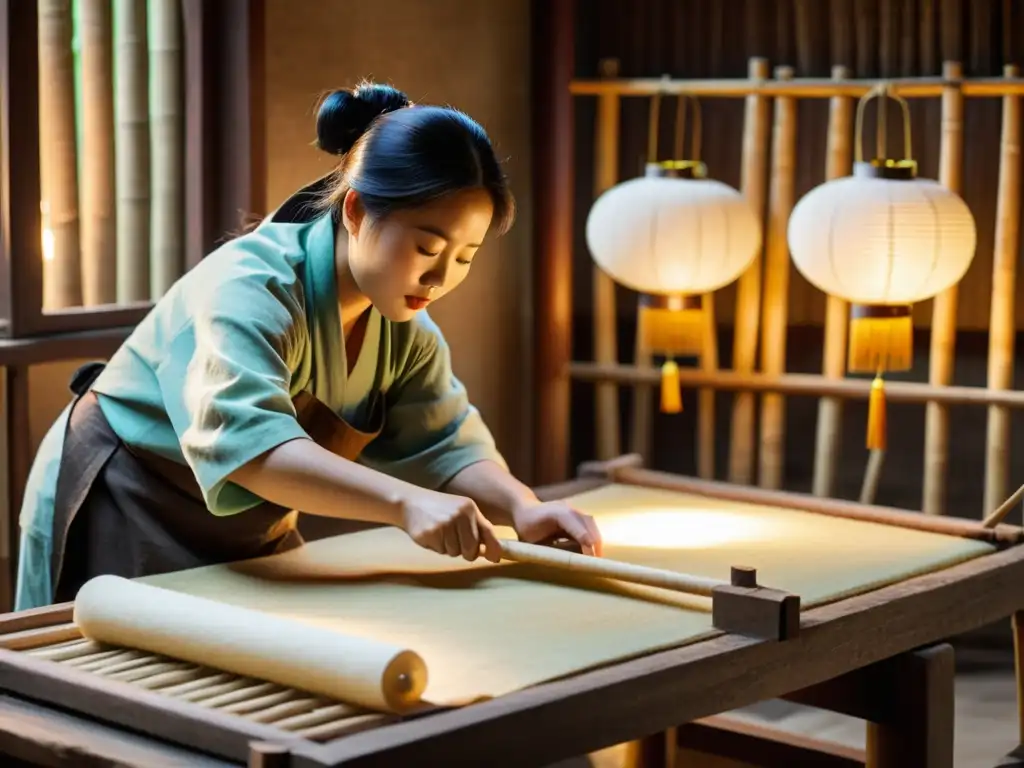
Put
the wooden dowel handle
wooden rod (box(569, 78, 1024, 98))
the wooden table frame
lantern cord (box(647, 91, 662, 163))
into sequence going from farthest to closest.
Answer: lantern cord (box(647, 91, 662, 163)), wooden rod (box(569, 78, 1024, 98)), the wooden dowel handle, the wooden table frame

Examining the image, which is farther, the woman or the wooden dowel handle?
the wooden dowel handle

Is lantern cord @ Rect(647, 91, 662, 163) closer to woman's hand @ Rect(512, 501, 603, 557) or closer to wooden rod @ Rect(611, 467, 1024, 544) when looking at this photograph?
wooden rod @ Rect(611, 467, 1024, 544)

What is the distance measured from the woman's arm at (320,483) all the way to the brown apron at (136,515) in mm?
256

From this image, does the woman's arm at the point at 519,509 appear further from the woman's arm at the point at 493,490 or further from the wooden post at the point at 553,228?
the wooden post at the point at 553,228

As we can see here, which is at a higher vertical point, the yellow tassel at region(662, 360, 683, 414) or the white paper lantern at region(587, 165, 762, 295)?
the white paper lantern at region(587, 165, 762, 295)

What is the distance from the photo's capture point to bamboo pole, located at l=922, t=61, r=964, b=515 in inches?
134

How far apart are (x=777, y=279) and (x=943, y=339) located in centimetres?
38

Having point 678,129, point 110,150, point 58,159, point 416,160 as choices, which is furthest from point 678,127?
point 416,160

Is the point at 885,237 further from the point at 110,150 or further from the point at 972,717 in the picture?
the point at 110,150

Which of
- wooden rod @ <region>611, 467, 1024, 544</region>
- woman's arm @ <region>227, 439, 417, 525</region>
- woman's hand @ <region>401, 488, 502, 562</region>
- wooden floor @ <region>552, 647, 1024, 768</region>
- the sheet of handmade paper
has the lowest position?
wooden floor @ <region>552, 647, 1024, 768</region>

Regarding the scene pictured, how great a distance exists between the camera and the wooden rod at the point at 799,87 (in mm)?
3377

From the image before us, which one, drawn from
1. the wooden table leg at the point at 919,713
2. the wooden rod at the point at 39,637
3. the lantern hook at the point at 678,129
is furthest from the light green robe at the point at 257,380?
the lantern hook at the point at 678,129

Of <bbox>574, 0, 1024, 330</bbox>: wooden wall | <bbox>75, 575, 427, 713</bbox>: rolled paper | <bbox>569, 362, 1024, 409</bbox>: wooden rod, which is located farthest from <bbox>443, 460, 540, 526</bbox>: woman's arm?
<bbox>574, 0, 1024, 330</bbox>: wooden wall

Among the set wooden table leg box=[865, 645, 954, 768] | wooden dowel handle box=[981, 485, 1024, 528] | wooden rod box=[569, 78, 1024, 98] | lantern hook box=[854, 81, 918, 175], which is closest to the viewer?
wooden table leg box=[865, 645, 954, 768]
